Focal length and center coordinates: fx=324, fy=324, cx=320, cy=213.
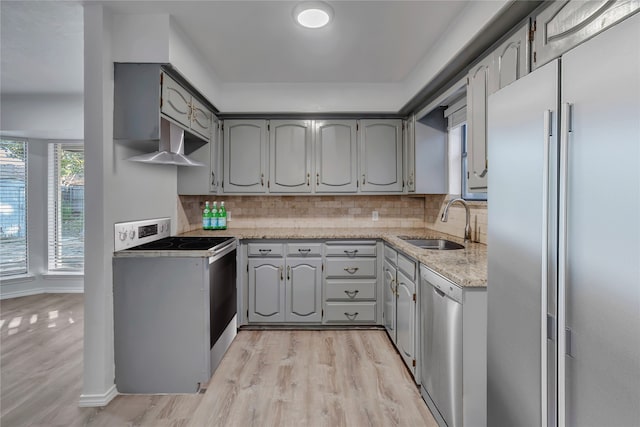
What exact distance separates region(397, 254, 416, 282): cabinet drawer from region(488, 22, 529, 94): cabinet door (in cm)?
114

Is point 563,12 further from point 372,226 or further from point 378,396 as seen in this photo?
point 372,226

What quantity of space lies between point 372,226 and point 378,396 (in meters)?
1.94

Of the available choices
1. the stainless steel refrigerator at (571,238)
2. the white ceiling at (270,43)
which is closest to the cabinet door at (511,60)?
the white ceiling at (270,43)

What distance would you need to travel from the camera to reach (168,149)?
2.34 metres

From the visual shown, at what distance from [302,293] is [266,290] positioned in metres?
0.34

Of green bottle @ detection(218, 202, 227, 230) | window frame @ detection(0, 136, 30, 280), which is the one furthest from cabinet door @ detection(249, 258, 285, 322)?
window frame @ detection(0, 136, 30, 280)

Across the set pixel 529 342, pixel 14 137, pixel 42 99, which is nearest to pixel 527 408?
pixel 529 342

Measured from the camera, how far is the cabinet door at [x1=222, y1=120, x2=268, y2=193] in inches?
133

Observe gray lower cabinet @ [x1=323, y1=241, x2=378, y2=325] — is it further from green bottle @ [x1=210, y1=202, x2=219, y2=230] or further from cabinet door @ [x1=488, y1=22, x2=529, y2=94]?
cabinet door @ [x1=488, y1=22, x2=529, y2=94]

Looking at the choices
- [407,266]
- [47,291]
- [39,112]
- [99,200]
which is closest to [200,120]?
[99,200]

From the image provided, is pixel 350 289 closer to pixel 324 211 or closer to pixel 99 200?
pixel 324 211

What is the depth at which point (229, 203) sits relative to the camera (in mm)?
3674

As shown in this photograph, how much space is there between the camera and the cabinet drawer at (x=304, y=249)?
307cm

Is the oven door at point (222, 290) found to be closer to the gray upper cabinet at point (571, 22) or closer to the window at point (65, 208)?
the gray upper cabinet at point (571, 22)
